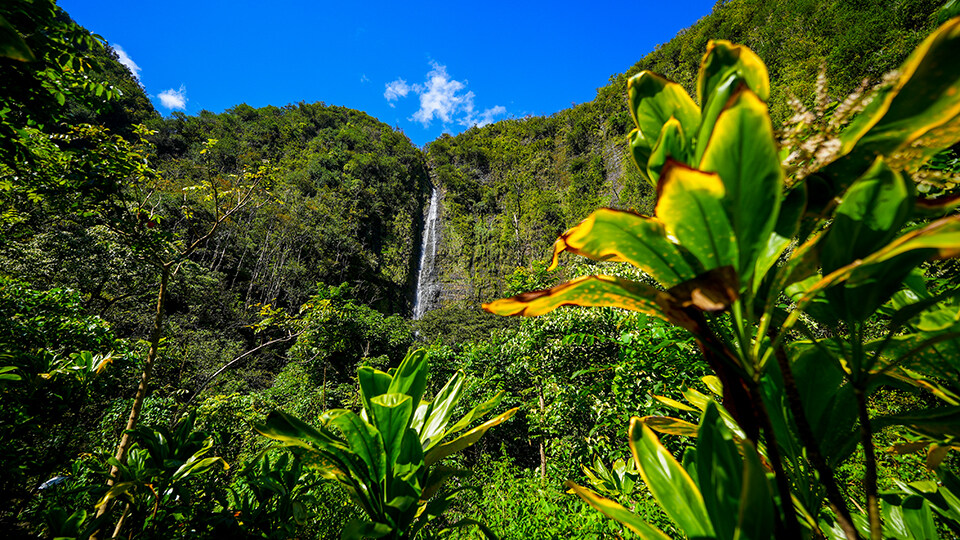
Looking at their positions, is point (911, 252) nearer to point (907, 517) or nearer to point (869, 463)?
point (869, 463)

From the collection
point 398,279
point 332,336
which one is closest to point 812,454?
point 332,336

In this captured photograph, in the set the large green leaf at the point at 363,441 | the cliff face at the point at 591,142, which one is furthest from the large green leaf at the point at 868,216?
the cliff face at the point at 591,142

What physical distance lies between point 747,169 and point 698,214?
74mm

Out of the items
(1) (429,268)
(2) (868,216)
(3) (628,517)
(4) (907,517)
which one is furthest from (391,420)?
(1) (429,268)

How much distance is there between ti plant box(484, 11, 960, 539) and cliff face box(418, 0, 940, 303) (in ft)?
35.0

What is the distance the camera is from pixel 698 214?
382 millimetres

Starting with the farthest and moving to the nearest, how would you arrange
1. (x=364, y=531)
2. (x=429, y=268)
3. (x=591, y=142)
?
(x=429, y=268) → (x=591, y=142) → (x=364, y=531)

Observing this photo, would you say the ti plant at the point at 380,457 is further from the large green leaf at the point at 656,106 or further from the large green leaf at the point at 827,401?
the large green leaf at the point at 656,106

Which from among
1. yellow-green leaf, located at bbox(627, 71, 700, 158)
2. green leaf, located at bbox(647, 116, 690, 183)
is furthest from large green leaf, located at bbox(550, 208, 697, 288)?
yellow-green leaf, located at bbox(627, 71, 700, 158)

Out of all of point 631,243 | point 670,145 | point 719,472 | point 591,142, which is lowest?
point 719,472

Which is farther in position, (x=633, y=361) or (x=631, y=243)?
(x=633, y=361)

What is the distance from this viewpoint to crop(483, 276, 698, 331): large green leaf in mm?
424

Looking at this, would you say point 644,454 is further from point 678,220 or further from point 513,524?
point 513,524

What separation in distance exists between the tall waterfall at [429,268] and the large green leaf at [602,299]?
24.3 m
